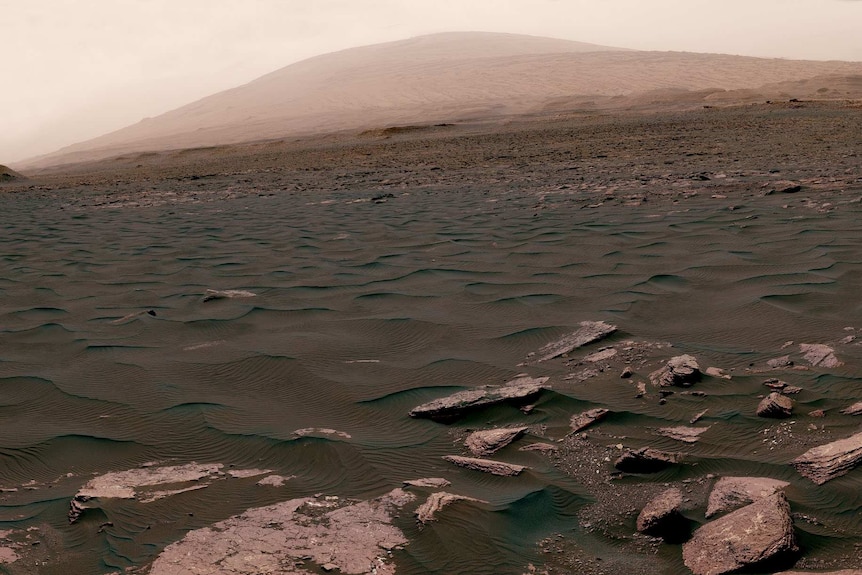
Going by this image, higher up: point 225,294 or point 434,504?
point 225,294

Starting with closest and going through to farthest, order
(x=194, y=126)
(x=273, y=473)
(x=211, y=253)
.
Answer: (x=273, y=473)
(x=211, y=253)
(x=194, y=126)

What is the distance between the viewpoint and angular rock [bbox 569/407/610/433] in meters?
2.87

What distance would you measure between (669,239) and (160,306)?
3792 millimetres

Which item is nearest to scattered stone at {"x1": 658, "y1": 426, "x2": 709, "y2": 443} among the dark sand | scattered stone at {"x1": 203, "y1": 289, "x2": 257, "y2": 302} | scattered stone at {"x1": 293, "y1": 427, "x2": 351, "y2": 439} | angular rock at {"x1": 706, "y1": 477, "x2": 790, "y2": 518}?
the dark sand

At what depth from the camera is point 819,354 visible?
3309 mm

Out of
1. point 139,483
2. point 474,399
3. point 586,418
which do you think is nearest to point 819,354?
point 586,418

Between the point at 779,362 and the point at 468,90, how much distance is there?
5107 cm

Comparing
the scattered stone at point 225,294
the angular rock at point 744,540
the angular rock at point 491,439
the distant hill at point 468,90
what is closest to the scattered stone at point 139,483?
the angular rock at point 491,439

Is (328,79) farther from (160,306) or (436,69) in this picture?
(160,306)

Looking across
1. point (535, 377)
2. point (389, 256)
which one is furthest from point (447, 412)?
point (389, 256)

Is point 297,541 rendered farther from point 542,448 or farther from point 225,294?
point 225,294

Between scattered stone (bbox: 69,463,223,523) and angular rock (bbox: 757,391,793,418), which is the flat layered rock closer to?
angular rock (bbox: 757,391,793,418)

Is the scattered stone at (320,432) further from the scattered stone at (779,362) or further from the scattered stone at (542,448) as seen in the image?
the scattered stone at (779,362)

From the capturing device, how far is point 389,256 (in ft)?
20.4
